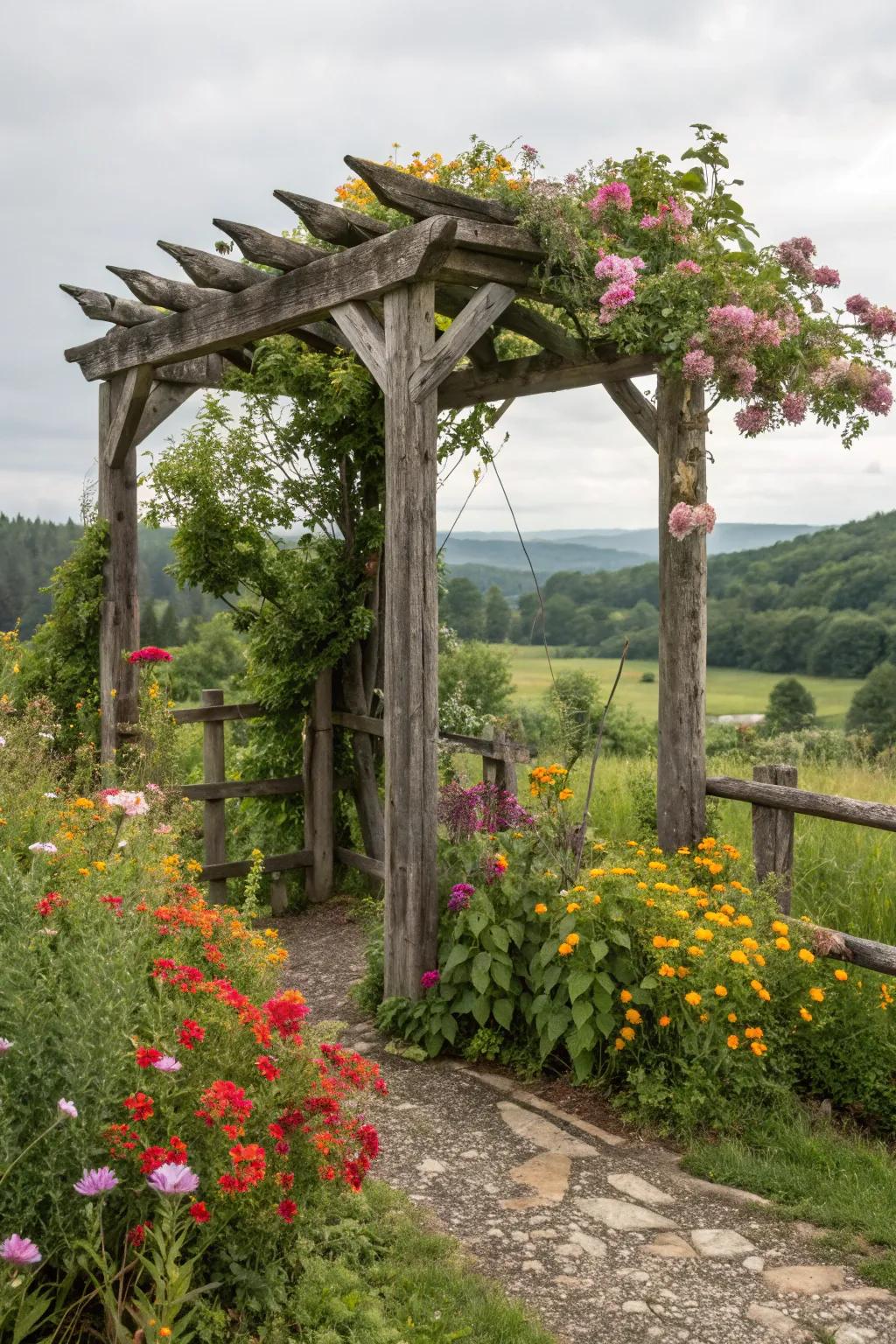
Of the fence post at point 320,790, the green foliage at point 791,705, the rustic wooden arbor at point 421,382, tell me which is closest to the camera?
the rustic wooden arbor at point 421,382

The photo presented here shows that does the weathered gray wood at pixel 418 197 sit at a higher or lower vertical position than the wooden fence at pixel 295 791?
higher

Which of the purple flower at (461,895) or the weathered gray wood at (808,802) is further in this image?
the purple flower at (461,895)

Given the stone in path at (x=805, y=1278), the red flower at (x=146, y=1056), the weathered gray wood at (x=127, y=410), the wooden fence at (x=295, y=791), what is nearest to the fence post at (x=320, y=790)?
the wooden fence at (x=295, y=791)

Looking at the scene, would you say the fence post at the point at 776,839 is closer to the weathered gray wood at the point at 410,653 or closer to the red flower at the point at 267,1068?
the weathered gray wood at the point at 410,653

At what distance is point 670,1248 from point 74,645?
607 centimetres

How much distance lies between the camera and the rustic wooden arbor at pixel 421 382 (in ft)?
16.4

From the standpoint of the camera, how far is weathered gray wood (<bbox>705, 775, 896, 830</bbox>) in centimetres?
486

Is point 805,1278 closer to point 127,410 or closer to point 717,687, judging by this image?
point 127,410

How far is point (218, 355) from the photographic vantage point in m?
7.83

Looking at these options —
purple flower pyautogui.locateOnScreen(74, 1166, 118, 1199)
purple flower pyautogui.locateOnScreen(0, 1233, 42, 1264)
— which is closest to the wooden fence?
purple flower pyautogui.locateOnScreen(74, 1166, 118, 1199)

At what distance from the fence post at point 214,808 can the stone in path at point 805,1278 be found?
4896 millimetres

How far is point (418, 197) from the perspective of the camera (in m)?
4.75

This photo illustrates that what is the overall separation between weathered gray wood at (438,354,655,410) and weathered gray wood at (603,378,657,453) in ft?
0.22

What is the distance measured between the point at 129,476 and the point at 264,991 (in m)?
4.95
